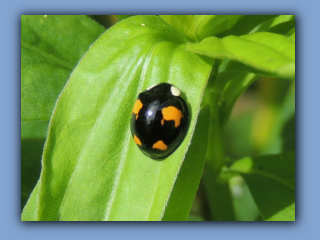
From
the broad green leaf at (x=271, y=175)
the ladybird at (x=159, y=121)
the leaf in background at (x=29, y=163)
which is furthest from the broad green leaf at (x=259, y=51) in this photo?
the leaf in background at (x=29, y=163)

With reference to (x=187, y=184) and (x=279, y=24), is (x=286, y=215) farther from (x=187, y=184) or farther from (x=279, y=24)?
(x=279, y=24)

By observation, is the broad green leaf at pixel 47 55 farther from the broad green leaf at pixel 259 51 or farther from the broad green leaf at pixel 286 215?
the broad green leaf at pixel 286 215

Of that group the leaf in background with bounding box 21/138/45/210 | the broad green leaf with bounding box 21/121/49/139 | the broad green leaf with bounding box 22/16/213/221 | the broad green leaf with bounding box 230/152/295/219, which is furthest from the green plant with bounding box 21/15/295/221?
the broad green leaf with bounding box 21/121/49/139

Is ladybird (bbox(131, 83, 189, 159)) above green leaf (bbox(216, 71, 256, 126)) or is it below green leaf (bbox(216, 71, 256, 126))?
below

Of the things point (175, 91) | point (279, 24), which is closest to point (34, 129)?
point (175, 91)

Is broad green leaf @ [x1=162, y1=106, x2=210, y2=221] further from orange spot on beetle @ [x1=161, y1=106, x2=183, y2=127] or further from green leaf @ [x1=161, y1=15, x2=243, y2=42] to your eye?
green leaf @ [x1=161, y1=15, x2=243, y2=42]
